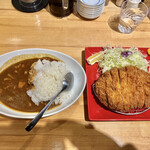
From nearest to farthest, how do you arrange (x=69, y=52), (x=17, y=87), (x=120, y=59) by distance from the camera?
1. (x=17, y=87)
2. (x=120, y=59)
3. (x=69, y=52)

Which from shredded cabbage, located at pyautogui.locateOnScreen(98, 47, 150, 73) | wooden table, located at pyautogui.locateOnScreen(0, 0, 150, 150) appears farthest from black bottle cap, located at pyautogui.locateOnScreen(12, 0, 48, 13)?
shredded cabbage, located at pyautogui.locateOnScreen(98, 47, 150, 73)

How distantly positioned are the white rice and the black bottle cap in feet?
3.72

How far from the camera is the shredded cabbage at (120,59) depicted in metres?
1.94

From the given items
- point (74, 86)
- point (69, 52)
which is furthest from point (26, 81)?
point (69, 52)

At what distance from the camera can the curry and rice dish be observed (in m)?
1.63

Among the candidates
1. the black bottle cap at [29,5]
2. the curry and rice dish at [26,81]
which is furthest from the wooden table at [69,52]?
the curry and rice dish at [26,81]

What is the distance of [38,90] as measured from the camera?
167 cm

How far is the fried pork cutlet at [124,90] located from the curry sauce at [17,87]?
26.3 inches

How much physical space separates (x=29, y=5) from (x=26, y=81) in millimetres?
1440

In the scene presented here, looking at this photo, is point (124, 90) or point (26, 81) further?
point (26, 81)

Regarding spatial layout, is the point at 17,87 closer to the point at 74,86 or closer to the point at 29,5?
the point at 74,86

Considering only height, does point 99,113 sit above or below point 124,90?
below

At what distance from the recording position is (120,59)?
6.49 ft

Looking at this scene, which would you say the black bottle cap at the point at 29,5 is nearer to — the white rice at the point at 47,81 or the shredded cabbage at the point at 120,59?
the white rice at the point at 47,81
